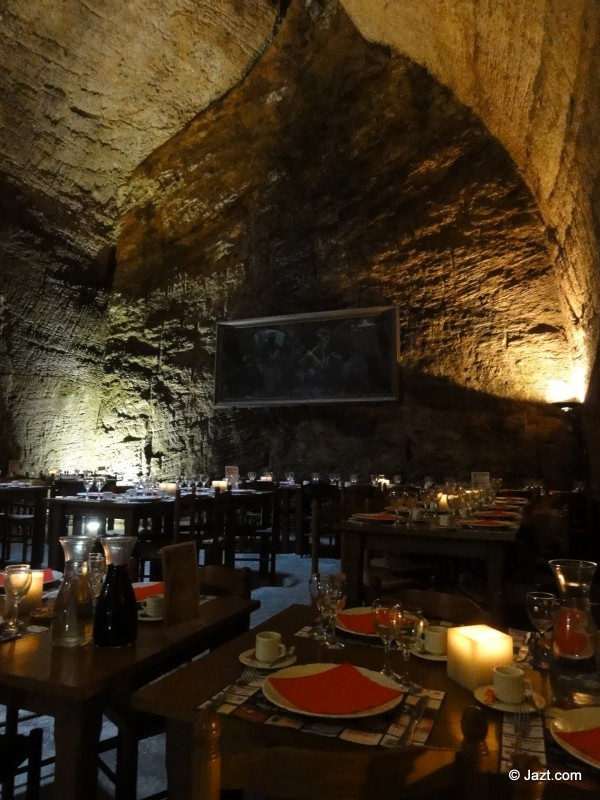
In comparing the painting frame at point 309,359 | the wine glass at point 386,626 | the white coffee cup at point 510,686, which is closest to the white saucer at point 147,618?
the wine glass at point 386,626

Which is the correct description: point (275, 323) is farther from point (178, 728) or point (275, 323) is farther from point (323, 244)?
point (178, 728)

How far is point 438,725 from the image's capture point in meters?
1.07

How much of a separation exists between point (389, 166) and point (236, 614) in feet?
26.6

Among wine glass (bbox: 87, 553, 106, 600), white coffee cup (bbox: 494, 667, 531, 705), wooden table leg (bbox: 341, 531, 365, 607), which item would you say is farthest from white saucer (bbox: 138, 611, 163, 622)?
wooden table leg (bbox: 341, 531, 365, 607)

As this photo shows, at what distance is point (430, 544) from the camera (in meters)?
3.19

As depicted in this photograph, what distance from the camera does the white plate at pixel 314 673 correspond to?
1071mm

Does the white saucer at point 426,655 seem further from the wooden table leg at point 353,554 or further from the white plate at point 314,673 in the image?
the wooden table leg at point 353,554

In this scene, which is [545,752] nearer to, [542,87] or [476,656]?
[476,656]

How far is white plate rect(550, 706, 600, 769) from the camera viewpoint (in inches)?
38.6

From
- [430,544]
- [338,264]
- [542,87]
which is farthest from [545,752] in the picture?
[338,264]

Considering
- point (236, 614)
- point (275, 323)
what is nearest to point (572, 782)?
point (236, 614)

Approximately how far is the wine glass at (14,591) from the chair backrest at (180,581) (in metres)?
0.36

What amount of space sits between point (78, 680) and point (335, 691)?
0.53 m

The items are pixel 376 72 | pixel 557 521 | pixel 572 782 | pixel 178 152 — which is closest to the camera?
pixel 572 782
